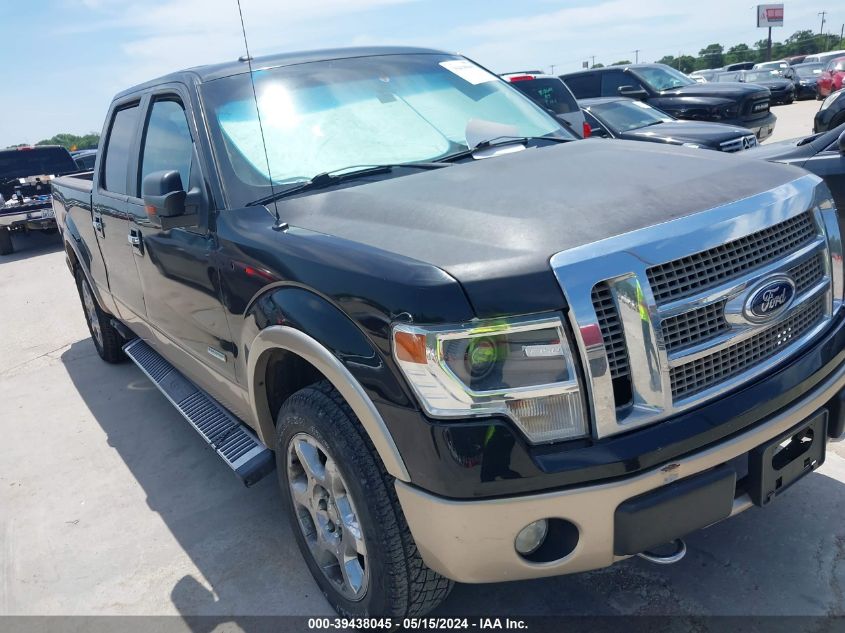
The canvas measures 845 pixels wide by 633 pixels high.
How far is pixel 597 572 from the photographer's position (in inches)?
106

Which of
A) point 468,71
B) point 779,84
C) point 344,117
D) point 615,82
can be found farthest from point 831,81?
Answer: point 344,117

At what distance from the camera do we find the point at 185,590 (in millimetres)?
2924

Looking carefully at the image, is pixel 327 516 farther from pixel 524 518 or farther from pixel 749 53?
pixel 749 53

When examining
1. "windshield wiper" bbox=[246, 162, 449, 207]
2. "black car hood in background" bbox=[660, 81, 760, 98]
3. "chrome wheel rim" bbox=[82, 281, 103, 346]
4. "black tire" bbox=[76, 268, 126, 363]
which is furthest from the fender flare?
"black car hood in background" bbox=[660, 81, 760, 98]

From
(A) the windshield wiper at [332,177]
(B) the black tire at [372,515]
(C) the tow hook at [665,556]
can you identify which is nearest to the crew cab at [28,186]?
(A) the windshield wiper at [332,177]

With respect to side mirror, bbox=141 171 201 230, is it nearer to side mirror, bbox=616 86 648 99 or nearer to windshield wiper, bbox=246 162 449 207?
windshield wiper, bbox=246 162 449 207

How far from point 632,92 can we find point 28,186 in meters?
11.1

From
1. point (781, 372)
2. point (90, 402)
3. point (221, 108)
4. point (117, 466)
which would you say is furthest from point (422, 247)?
point (90, 402)

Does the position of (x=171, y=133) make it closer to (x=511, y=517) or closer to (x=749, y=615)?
(x=511, y=517)

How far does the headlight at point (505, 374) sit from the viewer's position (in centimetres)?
183

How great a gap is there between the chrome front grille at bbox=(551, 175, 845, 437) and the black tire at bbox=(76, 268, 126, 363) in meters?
4.59

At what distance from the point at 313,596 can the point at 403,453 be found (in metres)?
1.13

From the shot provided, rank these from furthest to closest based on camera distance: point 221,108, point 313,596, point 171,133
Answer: point 171,133, point 221,108, point 313,596

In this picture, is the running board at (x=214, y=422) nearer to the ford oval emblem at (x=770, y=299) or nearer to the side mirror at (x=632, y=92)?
the ford oval emblem at (x=770, y=299)
